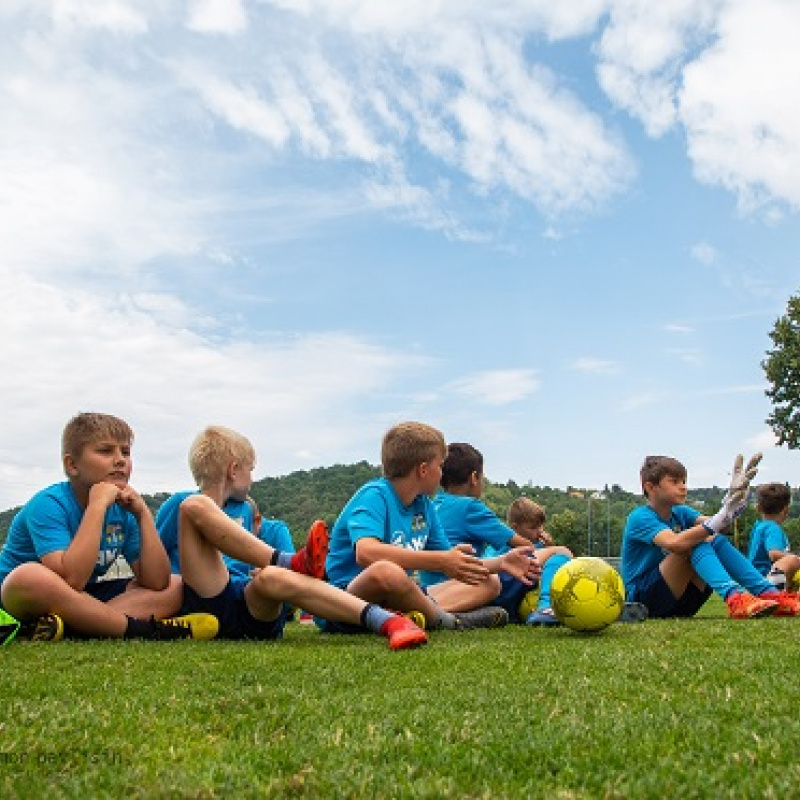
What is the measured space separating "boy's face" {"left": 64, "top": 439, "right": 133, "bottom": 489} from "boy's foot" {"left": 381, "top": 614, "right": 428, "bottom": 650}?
2093mm

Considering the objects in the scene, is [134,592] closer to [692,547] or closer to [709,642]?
[709,642]

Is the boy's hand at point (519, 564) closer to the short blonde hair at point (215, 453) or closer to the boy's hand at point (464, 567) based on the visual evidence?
the boy's hand at point (464, 567)

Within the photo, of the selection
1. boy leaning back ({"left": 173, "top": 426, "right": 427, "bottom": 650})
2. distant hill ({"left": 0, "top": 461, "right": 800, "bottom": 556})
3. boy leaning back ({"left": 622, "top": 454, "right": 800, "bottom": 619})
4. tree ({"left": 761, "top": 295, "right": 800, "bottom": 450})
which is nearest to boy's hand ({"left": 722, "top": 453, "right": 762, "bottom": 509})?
boy leaning back ({"left": 622, "top": 454, "right": 800, "bottom": 619})

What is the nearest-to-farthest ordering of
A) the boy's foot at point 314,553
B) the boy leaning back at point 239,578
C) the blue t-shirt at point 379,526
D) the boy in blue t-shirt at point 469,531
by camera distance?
the boy's foot at point 314,553, the boy leaning back at point 239,578, the blue t-shirt at point 379,526, the boy in blue t-shirt at point 469,531

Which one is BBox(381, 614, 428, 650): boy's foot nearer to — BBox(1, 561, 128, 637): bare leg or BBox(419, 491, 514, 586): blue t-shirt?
BBox(1, 561, 128, 637): bare leg

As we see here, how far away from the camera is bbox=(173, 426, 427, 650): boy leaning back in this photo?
5.48m

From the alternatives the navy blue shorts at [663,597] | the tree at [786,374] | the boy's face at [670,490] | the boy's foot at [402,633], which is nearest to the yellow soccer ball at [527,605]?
the navy blue shorts at [663,597]

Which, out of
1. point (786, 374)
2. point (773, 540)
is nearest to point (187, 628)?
point (773, 540)

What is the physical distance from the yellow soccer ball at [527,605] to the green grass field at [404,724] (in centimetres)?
326

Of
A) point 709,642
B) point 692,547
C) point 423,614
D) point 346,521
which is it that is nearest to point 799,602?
point 692,547

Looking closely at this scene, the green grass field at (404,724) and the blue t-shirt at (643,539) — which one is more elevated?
the blue t-shirt at (643,539)

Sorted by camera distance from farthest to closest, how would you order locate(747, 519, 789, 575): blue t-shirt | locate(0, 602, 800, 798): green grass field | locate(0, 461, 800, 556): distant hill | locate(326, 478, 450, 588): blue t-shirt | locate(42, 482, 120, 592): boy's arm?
1. locate(0, 461, 800, 556): distant hill
2. locate(747, 519, 789, 575): blue t-shirt
3. locate(326, 478, 450, 588): blue t-shirt
4. locate(42, 482, 120, 592): boy's arm
5. locate(0, 602, 800, 798): green grass field

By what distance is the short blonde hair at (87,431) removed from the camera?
20.4 ft

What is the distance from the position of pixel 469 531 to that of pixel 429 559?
80.4 inches
